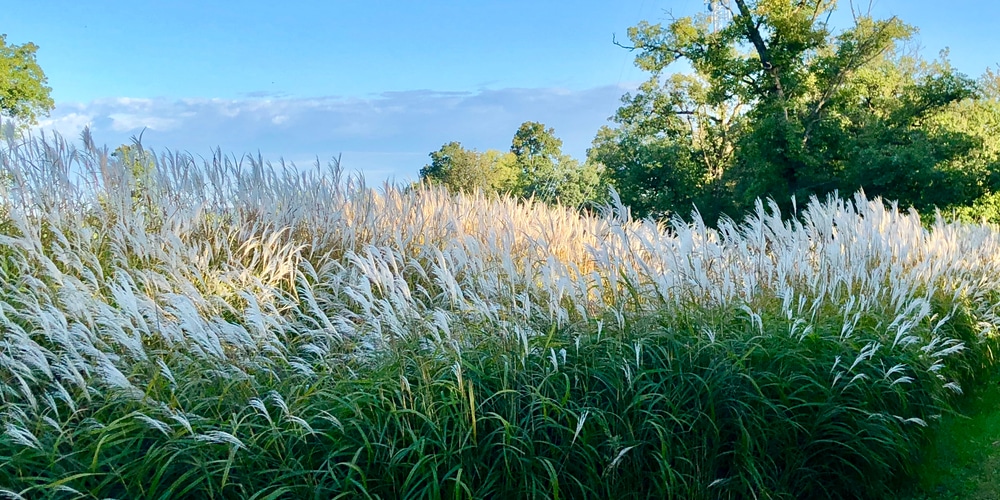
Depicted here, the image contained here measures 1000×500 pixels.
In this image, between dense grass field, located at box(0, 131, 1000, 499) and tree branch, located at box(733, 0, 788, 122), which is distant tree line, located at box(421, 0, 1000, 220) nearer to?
tree branch, located at box(733, 0, 788, 122)

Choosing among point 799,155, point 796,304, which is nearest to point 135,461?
point 796,304

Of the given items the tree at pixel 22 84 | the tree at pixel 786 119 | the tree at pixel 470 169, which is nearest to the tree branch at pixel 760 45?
the tree at pixel 786 119

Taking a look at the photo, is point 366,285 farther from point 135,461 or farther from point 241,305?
point 241,305

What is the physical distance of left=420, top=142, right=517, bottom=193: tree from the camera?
77.8 feet

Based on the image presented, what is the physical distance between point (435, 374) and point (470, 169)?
22.6 metres

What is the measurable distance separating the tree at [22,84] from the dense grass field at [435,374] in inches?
788

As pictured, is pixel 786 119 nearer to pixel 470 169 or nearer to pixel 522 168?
pixel 470 169

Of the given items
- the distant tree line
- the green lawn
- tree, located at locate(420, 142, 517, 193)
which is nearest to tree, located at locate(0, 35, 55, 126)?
tree, located at locate(420, 142, 517, 193)

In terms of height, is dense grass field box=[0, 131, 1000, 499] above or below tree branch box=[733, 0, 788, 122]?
below

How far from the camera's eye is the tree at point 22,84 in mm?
19625

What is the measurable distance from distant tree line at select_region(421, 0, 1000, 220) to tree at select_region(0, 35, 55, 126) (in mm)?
14975

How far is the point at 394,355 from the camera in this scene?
93.4 inches

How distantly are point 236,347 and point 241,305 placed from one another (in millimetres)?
811

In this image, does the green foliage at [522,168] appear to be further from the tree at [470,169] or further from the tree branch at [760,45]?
the tree branch at [760,45]
